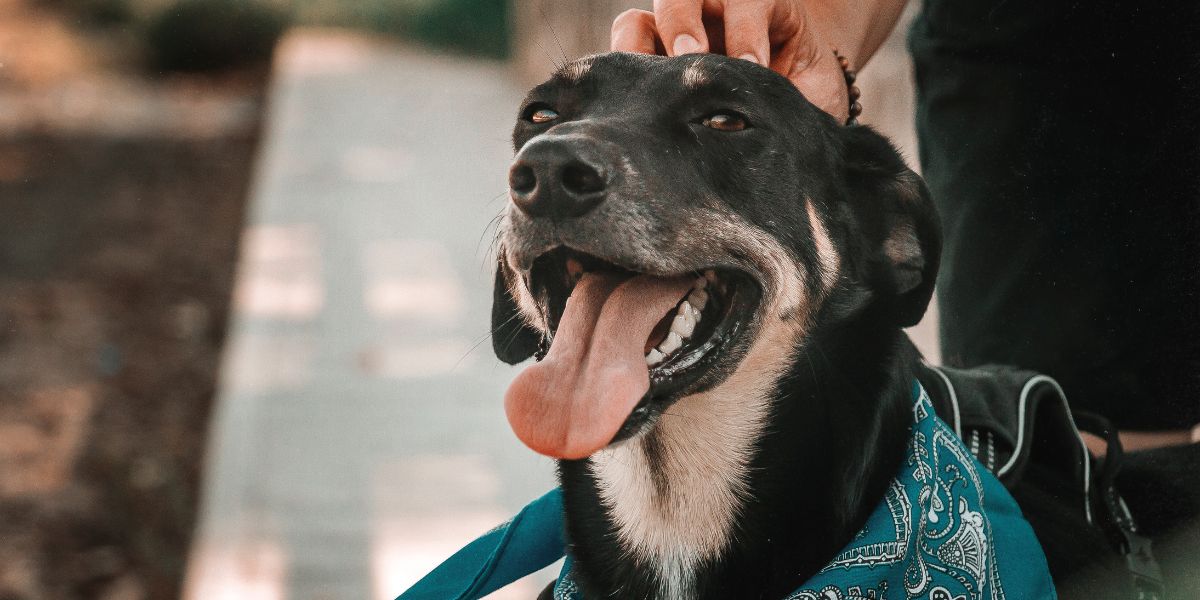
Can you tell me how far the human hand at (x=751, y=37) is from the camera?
2.17 metres

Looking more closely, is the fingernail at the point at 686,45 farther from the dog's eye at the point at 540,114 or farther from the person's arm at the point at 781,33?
the dog's eye at the point at 540,114

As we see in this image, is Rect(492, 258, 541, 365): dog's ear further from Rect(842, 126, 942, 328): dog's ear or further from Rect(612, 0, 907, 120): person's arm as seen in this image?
Rect(842, 126, 942, 328): dog's ear

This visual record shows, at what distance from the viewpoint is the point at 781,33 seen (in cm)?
226

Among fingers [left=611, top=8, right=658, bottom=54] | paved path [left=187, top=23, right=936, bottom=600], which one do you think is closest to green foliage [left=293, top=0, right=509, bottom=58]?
paved path [left=187, top=23, right=936, bottom=600]

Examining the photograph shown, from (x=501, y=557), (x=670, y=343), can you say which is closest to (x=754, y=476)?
(x=670, y=343)

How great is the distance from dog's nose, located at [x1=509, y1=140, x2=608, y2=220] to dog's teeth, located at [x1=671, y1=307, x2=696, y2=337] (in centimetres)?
29

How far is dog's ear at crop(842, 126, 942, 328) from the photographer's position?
2113 millimetres

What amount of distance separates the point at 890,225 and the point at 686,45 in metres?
0.52

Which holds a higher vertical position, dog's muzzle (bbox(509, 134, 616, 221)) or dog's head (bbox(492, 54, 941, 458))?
dog's muzzle (bbox(509, 134, 616, 221))

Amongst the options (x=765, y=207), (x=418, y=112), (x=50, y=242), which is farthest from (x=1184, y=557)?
(x=418, y=112)

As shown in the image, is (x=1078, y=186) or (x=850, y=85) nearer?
(x=850, y=85)

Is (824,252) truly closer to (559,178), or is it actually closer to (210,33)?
(559,178)

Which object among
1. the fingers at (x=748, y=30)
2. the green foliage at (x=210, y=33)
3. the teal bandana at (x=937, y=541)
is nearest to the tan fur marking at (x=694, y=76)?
the fingers at (x=748, y=30)

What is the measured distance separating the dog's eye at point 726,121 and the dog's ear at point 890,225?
258 mm
